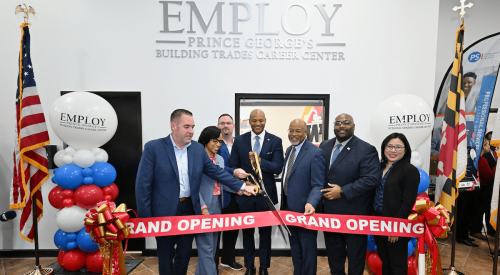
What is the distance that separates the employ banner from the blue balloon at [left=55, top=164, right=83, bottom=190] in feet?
4.02

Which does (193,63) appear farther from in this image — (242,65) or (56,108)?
(56,108)

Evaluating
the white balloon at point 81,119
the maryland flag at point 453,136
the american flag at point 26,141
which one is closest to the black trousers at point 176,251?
the white balloon at point 81,119

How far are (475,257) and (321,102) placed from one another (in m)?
3.29

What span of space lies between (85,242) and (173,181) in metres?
1.76

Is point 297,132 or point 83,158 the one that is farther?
point 83,158

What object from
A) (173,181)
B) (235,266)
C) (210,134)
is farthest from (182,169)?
(235,266)

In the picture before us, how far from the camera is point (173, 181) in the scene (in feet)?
7.99

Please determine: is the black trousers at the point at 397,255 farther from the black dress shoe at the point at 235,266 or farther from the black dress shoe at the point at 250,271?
the black dress shoe at the point at 235,266

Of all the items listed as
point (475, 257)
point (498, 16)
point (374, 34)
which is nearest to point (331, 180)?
point (374, 34)

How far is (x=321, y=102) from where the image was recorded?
4.04 meters

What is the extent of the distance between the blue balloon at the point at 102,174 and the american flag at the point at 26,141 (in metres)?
0.60

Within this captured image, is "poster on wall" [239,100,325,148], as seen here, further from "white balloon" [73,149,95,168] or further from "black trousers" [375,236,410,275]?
"white balloon" [73,149,95,168]

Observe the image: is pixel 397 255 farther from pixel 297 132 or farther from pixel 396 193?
pixel 297 132

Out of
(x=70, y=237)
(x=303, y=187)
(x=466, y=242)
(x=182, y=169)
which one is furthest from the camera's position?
(x=466, y=242)
